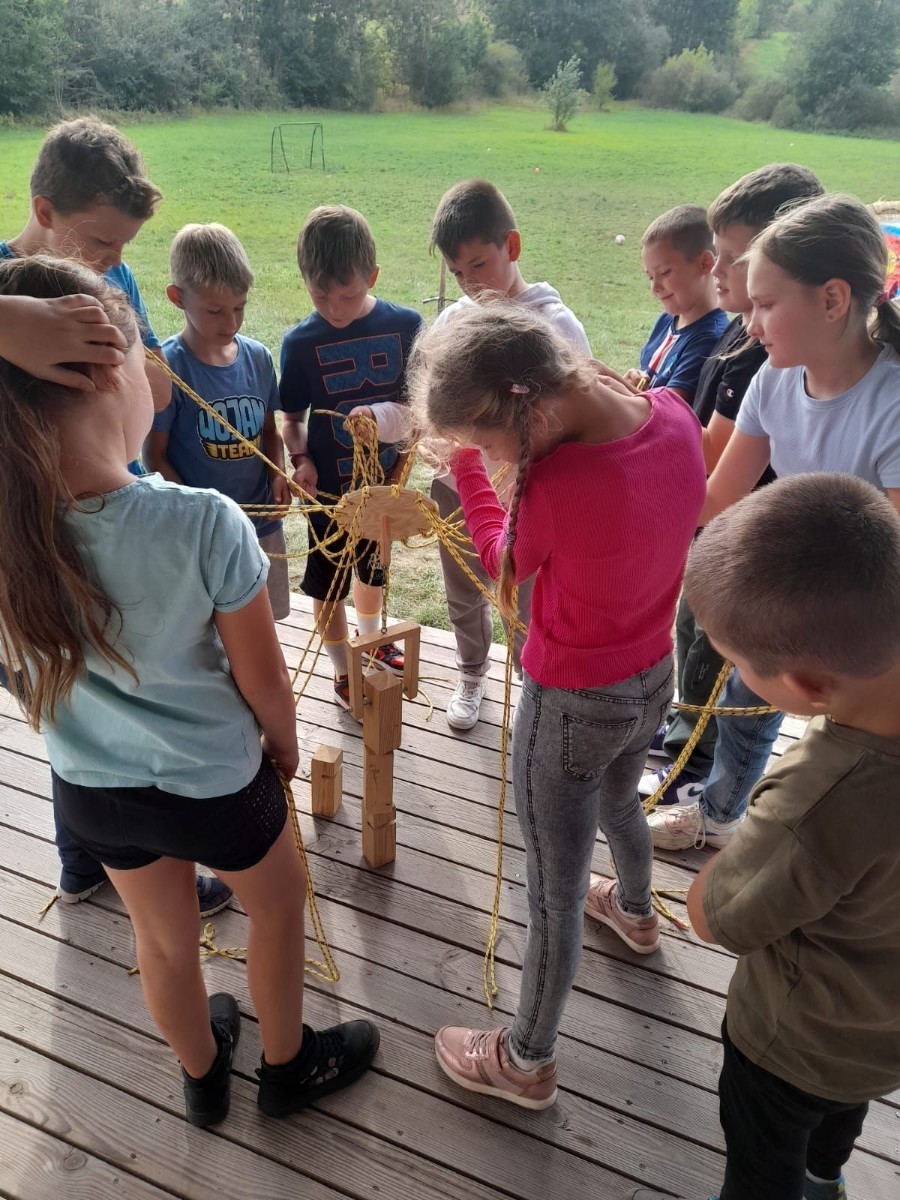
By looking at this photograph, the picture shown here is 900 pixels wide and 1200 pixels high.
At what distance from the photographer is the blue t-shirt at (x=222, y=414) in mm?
1836

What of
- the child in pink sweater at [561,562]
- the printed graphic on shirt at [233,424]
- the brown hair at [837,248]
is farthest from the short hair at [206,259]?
the brown hair at [837,248]

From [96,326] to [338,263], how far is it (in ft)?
3.63

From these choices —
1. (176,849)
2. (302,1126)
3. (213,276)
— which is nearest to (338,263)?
(213,276)

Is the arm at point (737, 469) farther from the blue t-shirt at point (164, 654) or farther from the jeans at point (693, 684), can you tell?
the blue t-shirt at point (164, 654)

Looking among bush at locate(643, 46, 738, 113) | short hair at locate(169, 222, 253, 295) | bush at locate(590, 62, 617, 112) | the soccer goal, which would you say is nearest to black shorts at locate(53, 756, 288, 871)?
short hair at locate(169, 222, 253, 295)

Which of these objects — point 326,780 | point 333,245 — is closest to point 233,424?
point 333,245

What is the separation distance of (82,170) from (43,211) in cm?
11

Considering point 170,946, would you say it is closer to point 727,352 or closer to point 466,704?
point 466,704

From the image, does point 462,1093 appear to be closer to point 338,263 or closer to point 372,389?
point 372,389

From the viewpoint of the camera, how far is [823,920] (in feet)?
2.57

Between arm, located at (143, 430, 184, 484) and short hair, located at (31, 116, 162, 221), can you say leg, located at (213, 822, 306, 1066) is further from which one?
short hair, located at (31, 116, 162, 221)

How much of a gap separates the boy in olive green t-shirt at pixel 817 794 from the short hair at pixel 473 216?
47.4 inches

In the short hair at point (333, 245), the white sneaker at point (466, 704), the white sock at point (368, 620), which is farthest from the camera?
the white sock at point (368, 620)

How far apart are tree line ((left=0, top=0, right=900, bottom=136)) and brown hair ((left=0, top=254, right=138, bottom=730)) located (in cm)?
512
